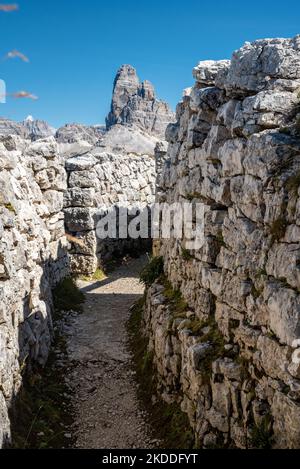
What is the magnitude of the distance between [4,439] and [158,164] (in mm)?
21072

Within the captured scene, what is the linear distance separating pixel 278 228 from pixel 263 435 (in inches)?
108

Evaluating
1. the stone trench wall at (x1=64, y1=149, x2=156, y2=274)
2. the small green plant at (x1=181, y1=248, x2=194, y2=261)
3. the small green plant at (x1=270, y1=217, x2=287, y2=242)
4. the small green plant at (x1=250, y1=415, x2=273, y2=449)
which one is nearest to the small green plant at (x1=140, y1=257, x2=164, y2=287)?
the small green plant at (x1=181, y1=248, x2=194, y2=261)

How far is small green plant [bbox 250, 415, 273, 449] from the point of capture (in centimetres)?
601

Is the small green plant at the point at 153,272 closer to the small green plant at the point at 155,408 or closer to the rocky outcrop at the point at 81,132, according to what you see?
the small green plant at the point at 155,408

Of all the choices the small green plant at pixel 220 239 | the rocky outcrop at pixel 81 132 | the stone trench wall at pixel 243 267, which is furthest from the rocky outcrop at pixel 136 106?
the small green plant at pixel 220 239

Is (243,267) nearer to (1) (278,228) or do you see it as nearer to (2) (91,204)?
(1) (278,228)

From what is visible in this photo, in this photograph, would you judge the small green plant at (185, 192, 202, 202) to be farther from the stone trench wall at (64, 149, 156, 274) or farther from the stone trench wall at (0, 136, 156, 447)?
the stone trench wall at (64, 149, 156, 274)

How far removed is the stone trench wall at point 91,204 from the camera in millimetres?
20391

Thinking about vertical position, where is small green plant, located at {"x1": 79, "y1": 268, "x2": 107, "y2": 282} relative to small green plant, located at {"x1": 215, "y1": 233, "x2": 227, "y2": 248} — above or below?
below

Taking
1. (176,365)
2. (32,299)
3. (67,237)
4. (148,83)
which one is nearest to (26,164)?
(67,237)

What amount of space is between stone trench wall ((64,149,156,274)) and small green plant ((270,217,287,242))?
573 inches

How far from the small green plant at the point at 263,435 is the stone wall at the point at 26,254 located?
3760mm

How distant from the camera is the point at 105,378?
11.6 meters

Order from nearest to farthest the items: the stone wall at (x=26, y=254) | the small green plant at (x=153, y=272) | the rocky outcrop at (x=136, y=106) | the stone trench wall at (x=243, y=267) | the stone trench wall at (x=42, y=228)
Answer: the stone trench wall at (x=243, y=267) → the stone wall at (x=26, y=254) → the stone trench wall at (x=42, y=228) → the small green plant at (x=153, y=272) → the rocky outcrop at (x=136, y=106)
